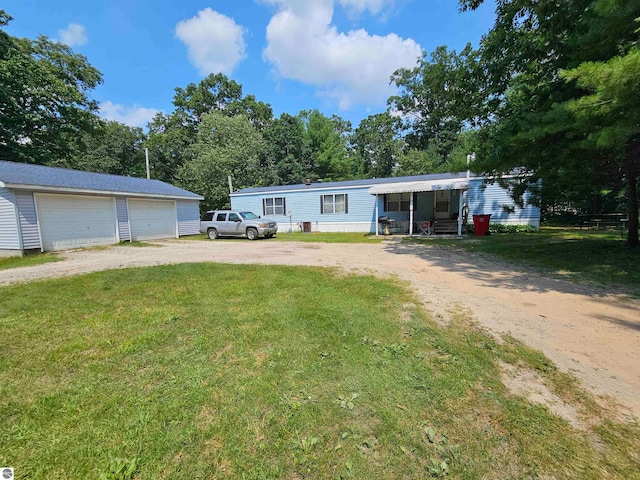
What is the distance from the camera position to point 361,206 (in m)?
17.7

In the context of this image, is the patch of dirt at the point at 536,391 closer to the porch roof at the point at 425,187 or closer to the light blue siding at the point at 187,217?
the porch roof at the point at 425,187

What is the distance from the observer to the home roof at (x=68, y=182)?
10278mm

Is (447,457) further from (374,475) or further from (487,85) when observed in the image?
(487,85)

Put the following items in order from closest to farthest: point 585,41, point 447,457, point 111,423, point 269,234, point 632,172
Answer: point 447,457 < point 111,423 < point 585,41 < point 632,172 < point 269,234

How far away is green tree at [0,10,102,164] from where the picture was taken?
1795cm

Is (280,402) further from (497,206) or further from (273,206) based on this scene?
(273,206)

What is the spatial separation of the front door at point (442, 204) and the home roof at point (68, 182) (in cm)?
1490

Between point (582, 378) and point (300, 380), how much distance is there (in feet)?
8.13

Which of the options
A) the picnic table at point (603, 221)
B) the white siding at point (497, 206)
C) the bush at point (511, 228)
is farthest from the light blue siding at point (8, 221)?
the picnic table at point (603, 221)

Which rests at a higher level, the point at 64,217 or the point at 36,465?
the point at 64,217

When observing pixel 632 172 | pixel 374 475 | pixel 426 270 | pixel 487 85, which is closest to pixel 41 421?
pixel 374 475

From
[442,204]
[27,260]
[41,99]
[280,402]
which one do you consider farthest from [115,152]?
[280,402]

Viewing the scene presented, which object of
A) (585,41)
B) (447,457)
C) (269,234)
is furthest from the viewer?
(269,234)

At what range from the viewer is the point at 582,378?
254cm
